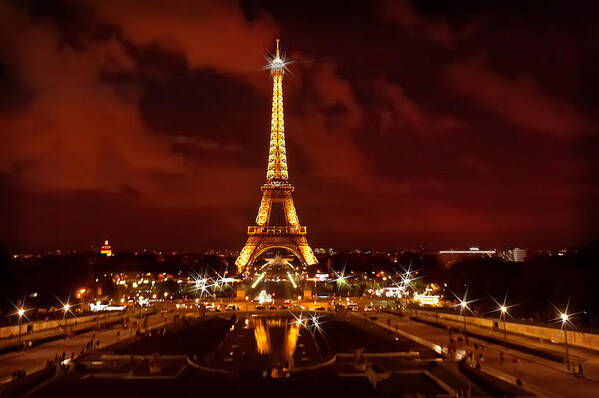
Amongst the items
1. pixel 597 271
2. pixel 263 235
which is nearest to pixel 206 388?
pixel 597 271

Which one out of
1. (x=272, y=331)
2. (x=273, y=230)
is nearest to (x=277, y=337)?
(x=272, y=331)

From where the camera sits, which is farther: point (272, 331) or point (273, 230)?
point (273, 230)

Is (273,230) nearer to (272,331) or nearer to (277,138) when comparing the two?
(277,138)

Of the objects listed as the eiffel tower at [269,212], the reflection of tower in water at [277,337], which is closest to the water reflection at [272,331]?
the reflection of tower in water at [277,337]

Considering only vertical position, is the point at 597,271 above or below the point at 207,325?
above

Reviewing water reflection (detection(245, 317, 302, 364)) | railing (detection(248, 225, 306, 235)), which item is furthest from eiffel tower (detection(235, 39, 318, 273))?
water reflection (detection(245, 317, 302, 364))

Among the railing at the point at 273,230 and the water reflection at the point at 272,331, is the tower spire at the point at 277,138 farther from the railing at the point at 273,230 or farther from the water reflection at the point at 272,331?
the water reflection at the point at 272,331

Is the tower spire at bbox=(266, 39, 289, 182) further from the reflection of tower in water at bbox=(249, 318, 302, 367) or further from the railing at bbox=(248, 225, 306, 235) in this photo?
the reflection of tower in water at bbox=(249, 318, 302, 367)

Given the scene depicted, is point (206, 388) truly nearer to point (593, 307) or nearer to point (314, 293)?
point (593, 307)
